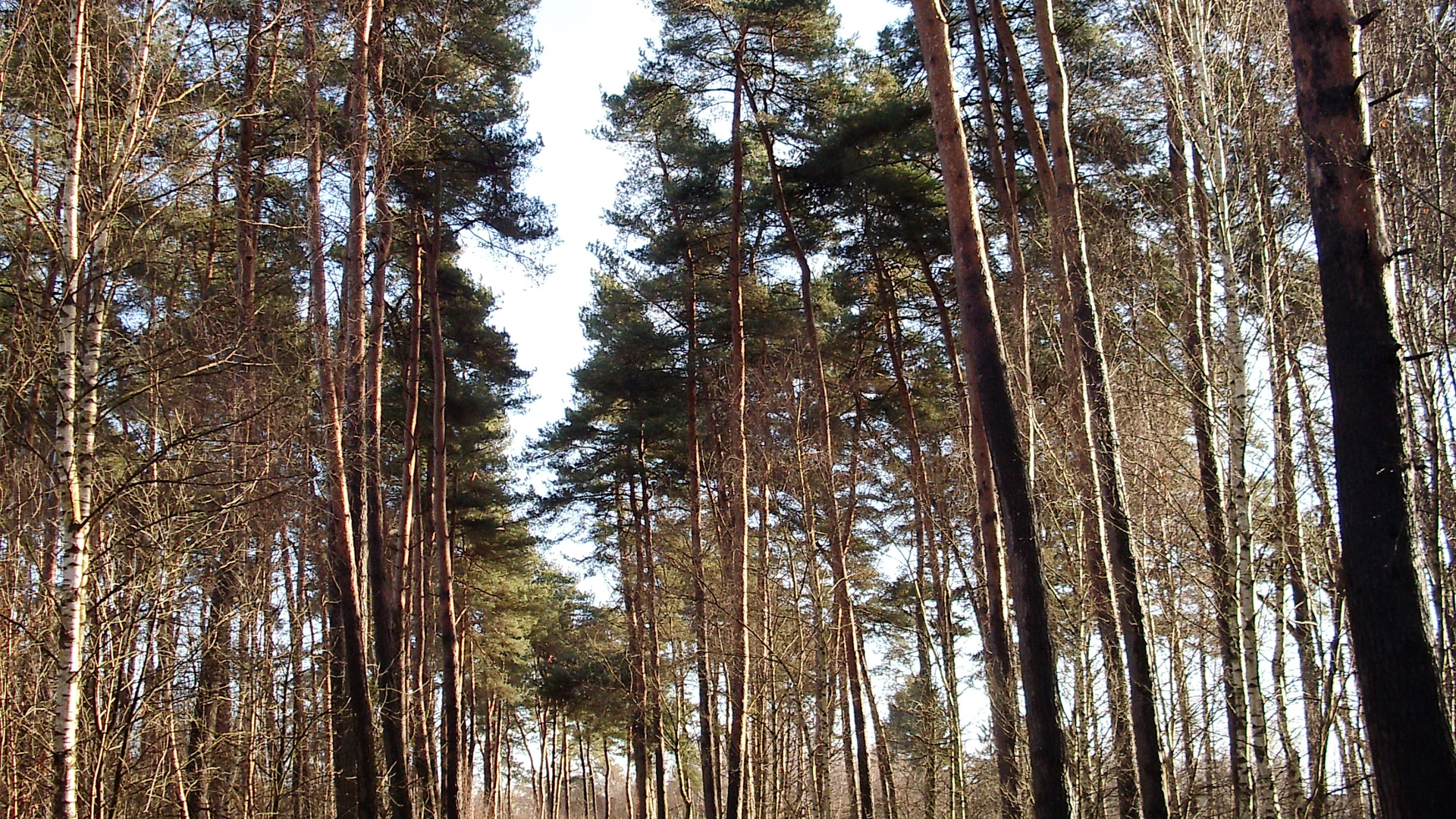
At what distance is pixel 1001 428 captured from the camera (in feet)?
26.3

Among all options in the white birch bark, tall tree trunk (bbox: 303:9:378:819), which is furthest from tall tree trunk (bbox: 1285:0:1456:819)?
tall tree trunk (bbox: 303:9:378:819)

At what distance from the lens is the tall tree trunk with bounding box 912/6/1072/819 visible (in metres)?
7.50

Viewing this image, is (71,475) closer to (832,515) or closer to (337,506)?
(337,506)

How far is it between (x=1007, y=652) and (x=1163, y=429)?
11.0 ft

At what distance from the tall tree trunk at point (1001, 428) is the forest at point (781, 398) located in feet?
0.11

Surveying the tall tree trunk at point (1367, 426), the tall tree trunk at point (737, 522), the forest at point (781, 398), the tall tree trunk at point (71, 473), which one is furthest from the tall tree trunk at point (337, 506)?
the tall tree trunk at point (1367, 426)

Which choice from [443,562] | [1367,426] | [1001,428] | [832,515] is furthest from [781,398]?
[1367,426]

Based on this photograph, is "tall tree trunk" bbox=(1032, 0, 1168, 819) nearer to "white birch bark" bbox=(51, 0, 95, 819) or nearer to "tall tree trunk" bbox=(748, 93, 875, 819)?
"tall tree trunk" bbox=(748, 93, 875, 819)

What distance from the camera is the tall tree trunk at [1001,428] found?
750 cm

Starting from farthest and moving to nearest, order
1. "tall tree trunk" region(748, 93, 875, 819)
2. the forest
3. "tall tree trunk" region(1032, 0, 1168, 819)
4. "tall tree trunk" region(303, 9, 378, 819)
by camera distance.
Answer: "tall tree trunk" region(748, 93, 875, 819) < "tall tree trunk" region(303, 9, 378, 819) < "tall tree trunk" region(1032, 0, 1168, 819) < the forest

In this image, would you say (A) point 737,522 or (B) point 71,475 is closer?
(B) point 71,475

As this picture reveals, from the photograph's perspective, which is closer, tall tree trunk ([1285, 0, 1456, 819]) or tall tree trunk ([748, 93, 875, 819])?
tall tree trunk ([1285, 0, 1456, 819])

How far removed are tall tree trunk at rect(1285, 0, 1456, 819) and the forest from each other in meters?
0.02

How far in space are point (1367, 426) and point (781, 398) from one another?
1010cm
